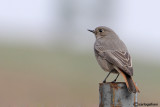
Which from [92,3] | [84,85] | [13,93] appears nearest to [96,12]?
[92,3]

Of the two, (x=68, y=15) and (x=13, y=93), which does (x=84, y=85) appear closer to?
(x=13, y=93)

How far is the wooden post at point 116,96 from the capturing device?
24.3 ft

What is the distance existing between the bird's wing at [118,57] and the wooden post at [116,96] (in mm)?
1484

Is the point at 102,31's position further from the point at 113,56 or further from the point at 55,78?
the point at 55,78

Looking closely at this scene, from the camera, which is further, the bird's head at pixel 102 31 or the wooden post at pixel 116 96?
the bird's head at pixel 102 31

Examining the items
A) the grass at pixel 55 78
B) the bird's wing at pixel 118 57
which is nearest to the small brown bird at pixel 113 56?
the bird's wing at pixel 118 57

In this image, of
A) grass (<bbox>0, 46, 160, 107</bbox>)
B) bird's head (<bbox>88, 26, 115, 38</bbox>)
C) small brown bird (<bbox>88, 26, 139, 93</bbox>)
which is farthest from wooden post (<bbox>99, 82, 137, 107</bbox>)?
grass (<bbox>0, 46, 160, 107</bbox>)

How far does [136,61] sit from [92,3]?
1955 cm

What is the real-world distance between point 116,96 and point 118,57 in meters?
2.72

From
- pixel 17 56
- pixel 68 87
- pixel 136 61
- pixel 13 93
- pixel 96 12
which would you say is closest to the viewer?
pixel 13 93

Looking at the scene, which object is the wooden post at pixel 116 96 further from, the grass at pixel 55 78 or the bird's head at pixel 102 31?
the grass at pixel 55 78

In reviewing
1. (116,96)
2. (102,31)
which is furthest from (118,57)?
(116,96)

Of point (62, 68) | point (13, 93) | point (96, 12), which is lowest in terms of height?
point (13, 93)

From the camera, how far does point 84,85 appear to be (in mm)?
21109
